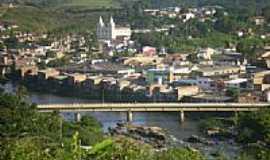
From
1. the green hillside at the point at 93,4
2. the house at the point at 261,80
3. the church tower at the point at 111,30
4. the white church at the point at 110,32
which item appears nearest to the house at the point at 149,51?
the church tower at the point at 111,30

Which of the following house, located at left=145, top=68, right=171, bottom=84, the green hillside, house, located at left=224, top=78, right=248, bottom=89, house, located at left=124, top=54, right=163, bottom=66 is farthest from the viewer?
the green hillside

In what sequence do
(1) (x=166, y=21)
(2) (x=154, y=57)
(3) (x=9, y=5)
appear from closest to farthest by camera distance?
(2) (x=154, y=57) → (1) (x=166, y=21) → (3) (x=9, y=5)

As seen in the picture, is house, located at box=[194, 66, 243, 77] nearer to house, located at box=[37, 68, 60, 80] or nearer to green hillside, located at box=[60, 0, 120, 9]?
house, located at box=[37, 68, 60, 80]

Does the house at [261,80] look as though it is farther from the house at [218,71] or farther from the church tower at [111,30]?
the church tower at [111,30]

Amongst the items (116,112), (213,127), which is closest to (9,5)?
(116,112)

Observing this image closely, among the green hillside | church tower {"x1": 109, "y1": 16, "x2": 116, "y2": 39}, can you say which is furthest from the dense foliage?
the green hillside

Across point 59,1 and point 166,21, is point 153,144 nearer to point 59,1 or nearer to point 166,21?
point 166,21

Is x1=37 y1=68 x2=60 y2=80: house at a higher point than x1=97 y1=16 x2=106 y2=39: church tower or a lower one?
lower

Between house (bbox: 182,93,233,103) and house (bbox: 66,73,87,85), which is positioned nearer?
house (bbox: 182,93,233,103)
